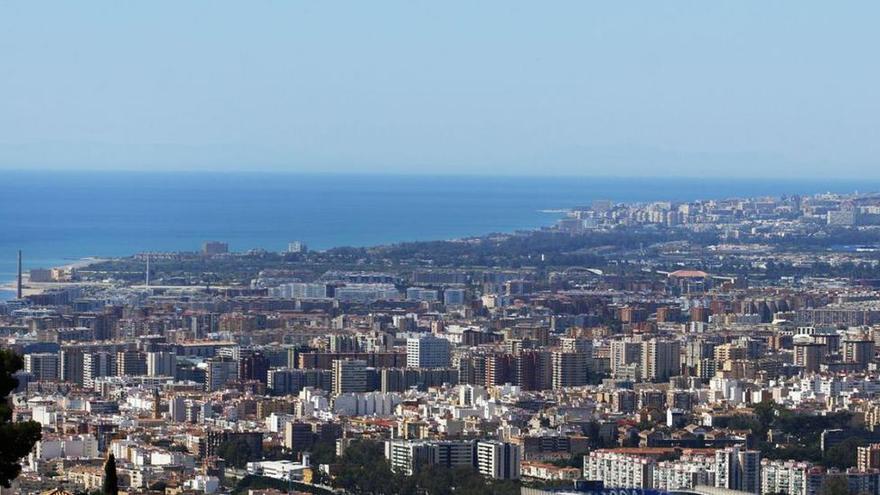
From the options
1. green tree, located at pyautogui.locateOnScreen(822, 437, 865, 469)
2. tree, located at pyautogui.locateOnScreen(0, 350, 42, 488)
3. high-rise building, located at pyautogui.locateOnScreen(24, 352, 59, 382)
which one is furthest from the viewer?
high-rise building, located at pyautogui.locateOnScreen(24, 352, 59, 382)

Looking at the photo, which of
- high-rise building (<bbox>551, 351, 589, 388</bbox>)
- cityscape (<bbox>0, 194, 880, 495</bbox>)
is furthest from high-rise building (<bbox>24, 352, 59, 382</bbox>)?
high-rise building (<bbox>551, 351, 589, 388</bbox>)

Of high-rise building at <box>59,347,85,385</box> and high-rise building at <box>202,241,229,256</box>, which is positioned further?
high-rise building at <box>202,241,229,256</box>

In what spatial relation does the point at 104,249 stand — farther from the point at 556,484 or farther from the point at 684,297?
the point at 556,484

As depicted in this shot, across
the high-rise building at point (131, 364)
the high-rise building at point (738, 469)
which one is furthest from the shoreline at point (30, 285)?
the high-rise building at point (738, 469)

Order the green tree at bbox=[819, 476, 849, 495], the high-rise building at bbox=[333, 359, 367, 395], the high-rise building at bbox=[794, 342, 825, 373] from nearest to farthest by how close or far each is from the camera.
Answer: the green tree at bbox=[819, 476, 849, 495] < the high-rise building at bbox=[333, 359, 367, 395] < the high-rise building at bbox=[794, 342, 825, 373]

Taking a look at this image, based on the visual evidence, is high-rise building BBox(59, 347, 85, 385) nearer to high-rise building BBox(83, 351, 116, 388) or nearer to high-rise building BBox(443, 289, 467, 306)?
high-rise building BBox(83, 351, 116, 388)

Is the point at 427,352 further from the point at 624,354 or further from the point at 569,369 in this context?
the point at 569,369

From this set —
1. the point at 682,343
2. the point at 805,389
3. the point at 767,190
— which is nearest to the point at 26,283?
the point at 682,343
